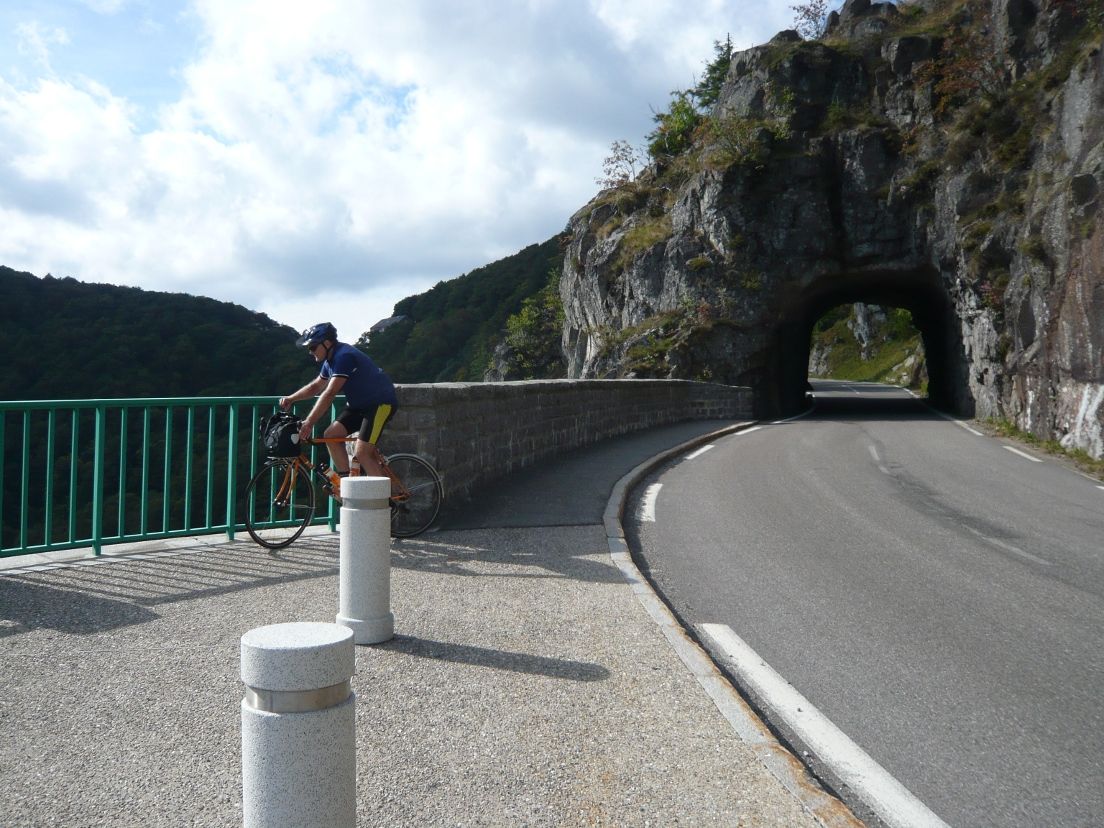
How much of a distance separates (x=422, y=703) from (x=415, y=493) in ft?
13.7

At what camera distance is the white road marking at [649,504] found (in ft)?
29.8

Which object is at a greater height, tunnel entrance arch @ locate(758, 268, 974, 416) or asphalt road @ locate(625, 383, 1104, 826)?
tunnel entrance arch @ locate(758, 268, 974, 416)

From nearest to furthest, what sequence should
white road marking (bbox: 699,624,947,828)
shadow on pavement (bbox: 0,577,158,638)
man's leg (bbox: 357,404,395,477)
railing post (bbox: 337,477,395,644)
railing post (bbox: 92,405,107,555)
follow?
white road marking (bbox: 699,624,947,828)
railing post (bbox: 337,477,395,644)
shadow on pavement (bbox: 0,577,158,638)
railing post (bbox: 92,405,107,555)
man's leg (bbox: 357,404,395,477)

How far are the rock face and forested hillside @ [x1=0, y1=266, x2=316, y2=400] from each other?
1642 inches

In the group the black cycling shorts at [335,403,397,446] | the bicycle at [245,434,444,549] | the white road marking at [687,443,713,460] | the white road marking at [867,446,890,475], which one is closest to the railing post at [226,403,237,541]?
the bicycle at [245,434,444,549]

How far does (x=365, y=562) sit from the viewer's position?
4547mm

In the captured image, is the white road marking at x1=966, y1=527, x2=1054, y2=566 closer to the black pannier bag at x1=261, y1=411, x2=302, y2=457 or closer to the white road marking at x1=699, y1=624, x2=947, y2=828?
the white road marking at x1=699, y1=624, x2=947, y2=828

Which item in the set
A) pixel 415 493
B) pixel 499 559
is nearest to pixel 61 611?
pixel 499 559

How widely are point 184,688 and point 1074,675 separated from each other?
4.29 metres

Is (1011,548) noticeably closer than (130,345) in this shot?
Yes

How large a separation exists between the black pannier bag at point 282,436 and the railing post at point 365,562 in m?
2.47

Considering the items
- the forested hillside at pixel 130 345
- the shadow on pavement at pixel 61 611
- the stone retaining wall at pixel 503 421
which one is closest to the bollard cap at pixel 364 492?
the shadow on pavement at pixel 61 611

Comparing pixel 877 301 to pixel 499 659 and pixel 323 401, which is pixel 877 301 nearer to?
pixel 323 401

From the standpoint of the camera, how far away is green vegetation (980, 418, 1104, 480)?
14109 mm
